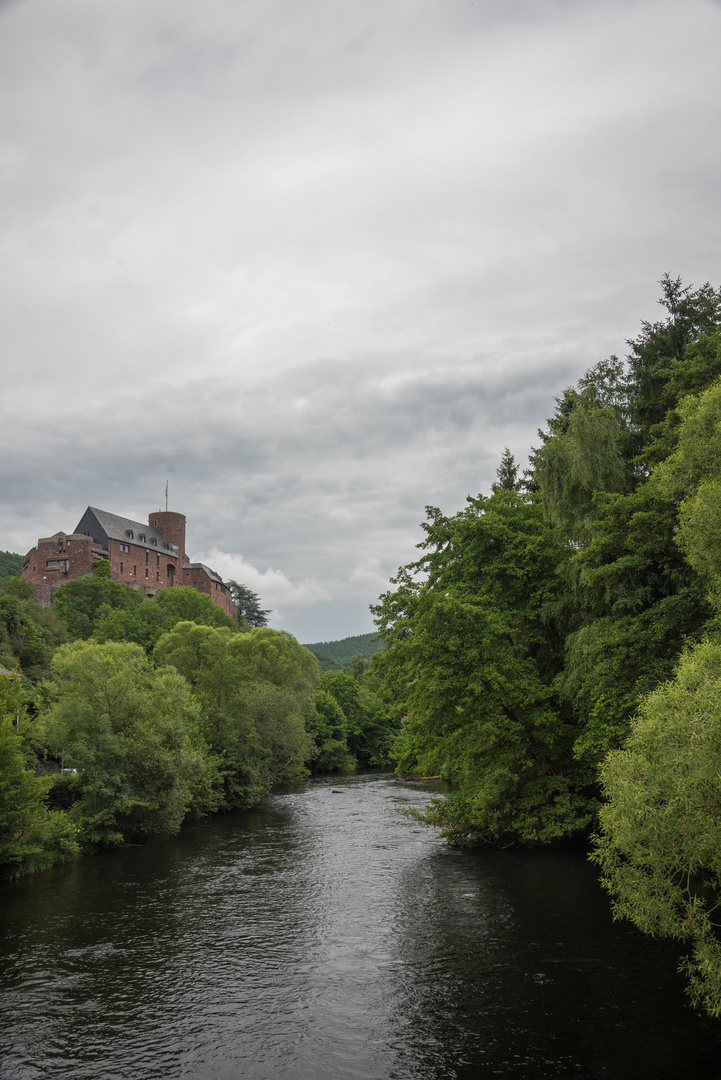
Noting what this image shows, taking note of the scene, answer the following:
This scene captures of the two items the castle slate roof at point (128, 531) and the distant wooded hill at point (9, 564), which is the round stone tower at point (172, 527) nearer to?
the castle slate roof at point (128, 531)

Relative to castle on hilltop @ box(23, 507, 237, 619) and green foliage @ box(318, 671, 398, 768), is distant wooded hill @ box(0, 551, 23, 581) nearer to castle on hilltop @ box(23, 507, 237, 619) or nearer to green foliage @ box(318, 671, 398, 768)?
castle on hilltop @ box(23, 507, 237, 619)

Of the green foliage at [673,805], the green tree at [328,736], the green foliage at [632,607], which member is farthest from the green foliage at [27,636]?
the green foliage at [673,805]

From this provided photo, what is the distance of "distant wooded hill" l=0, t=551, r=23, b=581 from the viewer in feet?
401

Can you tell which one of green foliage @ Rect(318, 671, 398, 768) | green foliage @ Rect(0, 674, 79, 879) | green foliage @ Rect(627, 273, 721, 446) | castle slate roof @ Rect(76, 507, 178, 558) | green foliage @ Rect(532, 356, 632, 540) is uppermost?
castle slate roof @ Rect(76, 507, 178, 558)

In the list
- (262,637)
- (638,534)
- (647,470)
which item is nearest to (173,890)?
(638,534)

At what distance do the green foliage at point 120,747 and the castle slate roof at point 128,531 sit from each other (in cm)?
6403

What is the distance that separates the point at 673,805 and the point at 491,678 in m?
15.5

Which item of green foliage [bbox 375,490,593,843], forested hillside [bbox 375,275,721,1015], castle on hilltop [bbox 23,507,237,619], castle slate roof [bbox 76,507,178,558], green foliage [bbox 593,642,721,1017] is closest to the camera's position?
green foliage [bbox 593,642,721,1017]

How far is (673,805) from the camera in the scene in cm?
1039

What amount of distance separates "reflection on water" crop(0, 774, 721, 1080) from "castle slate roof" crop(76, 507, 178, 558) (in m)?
78.3

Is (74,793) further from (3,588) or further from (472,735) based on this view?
(3,588)

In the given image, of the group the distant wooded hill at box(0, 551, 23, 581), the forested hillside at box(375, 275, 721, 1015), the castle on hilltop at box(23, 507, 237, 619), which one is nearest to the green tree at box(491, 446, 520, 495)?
the forested hillside at box(375, 275, 721, 1015)

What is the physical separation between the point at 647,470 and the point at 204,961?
2162 centimetres

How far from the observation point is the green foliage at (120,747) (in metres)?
31.9
